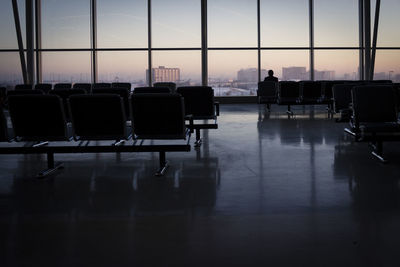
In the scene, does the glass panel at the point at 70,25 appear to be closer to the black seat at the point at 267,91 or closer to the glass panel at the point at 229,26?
the glass panel at the point at 229,26

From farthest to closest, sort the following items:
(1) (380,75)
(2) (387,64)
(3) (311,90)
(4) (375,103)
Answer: (1) (380,75), (2) (387,64), (3) (311,90), (4) (375,103)

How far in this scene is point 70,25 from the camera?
1719cm

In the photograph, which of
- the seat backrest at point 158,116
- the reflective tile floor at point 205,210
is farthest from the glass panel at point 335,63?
the seat backrest at point 158,116

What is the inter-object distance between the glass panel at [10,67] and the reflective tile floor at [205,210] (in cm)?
1228

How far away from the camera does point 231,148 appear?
6613 millimetres

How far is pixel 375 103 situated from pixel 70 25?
13.6m

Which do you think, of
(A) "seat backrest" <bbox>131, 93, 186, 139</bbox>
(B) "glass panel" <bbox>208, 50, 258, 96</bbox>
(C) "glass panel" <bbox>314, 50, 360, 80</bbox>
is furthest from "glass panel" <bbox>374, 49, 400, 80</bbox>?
(A) "seat backrest" <bbox>131, 93, 186, 139</bbox>

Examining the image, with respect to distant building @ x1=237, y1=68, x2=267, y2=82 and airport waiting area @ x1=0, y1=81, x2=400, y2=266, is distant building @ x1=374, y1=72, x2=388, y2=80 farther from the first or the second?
airport waiting area @ x1=0, y1=81, x2=400, y2=266

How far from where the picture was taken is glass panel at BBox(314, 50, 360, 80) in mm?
17875

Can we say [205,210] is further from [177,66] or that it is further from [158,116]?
[177,66]

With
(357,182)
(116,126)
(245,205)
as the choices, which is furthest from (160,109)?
(357,182)

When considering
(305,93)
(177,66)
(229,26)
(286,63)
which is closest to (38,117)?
(305,93)

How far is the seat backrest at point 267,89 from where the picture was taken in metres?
13.8

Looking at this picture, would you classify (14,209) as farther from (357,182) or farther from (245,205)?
(357,182)
